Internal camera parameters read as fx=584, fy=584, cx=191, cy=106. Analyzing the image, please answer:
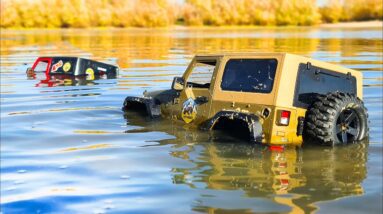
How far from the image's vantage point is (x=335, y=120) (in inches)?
353

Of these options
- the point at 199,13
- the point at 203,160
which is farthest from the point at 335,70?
the point at 199,13

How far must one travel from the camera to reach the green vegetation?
123625mm

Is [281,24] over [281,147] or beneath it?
over

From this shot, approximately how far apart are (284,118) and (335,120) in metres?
0.81

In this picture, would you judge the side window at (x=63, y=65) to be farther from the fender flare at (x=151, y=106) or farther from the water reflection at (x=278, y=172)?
the water reflection at (x=278, y=172)

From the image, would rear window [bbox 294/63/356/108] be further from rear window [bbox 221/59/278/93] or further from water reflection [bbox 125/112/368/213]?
water reflection [bbox 125/112/368/213]

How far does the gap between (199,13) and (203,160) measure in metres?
138

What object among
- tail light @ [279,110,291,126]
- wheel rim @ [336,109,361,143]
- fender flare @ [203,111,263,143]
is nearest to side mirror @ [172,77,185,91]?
fender flare @ [203,111,263,143]

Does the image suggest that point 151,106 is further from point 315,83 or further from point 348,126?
point 348,126

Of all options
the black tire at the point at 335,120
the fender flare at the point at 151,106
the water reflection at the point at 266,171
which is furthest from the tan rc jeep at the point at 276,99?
the fender flare at the point at 151,106

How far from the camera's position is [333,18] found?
15388 cm

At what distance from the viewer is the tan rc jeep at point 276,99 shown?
8.88 metres

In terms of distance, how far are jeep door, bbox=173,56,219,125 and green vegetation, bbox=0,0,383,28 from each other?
113 m

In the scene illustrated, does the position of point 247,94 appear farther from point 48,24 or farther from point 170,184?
point 48,24
